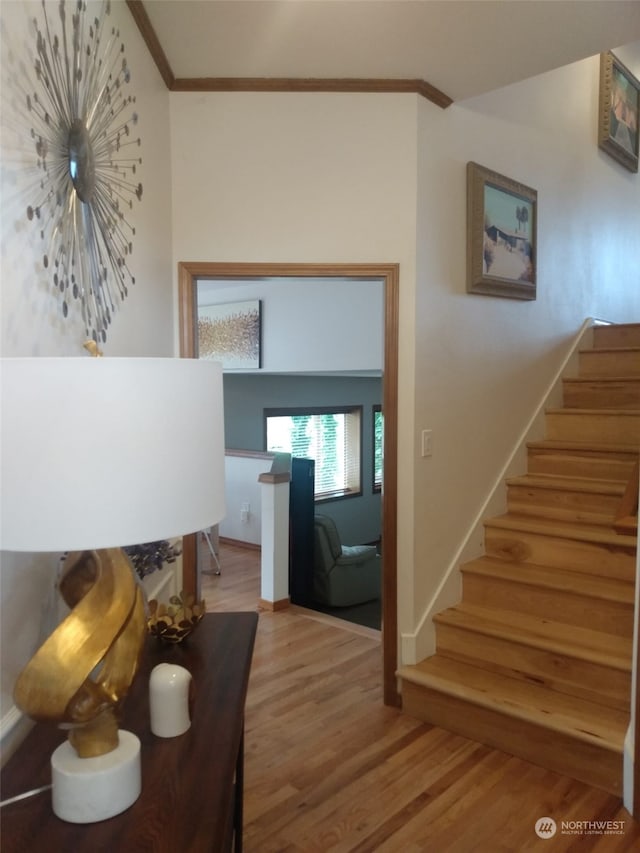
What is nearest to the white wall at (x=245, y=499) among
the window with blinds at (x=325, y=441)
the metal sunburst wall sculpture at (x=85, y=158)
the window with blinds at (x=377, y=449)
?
the window with blinds at (x=325, y=441)

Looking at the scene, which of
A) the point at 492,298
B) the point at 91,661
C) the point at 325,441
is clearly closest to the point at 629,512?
the point at 492,298

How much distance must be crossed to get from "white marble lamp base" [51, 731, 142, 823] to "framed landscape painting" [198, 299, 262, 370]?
14.7 feet

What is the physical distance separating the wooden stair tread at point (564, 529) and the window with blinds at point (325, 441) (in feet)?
13.2

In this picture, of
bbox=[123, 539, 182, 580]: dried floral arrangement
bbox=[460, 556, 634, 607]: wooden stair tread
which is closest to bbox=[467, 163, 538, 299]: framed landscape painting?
bbox=[460, 556, 634, 607]: wooden stair tread

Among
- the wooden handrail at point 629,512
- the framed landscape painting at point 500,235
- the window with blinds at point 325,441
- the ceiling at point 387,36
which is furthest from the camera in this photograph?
the window with blinds at point 325,441

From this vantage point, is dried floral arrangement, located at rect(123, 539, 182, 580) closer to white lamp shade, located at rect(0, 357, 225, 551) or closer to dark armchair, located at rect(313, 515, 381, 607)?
white lamp shade, located at rect(0, 357, 225, 551)

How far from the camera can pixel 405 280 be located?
2.74 metres

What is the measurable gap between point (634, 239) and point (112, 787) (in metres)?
4.99

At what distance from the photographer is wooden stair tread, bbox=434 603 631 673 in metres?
2.50

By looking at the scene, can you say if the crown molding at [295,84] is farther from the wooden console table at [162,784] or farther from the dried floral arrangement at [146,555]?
the wooden console table at [162,784]

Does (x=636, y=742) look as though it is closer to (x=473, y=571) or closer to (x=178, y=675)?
(x=473, y=571)

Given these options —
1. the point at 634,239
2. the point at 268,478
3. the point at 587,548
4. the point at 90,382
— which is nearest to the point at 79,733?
the point at 90,382

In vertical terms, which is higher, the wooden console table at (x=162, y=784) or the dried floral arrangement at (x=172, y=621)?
the dried floral arrangement at (x=172, y=621)

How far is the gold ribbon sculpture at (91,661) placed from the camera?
0.98 m
